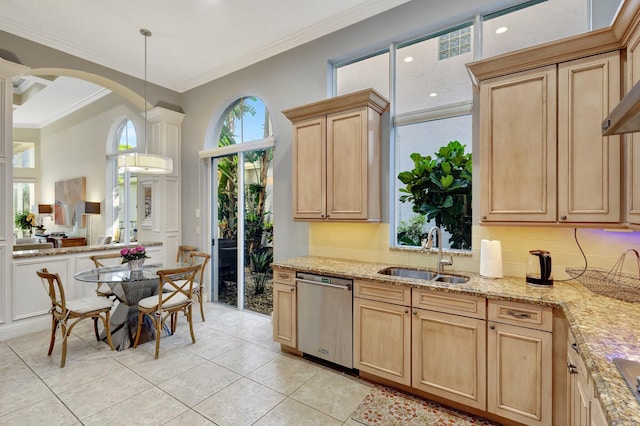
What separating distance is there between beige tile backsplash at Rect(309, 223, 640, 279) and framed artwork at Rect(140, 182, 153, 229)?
3363 mm

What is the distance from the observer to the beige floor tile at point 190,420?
80.6 inches

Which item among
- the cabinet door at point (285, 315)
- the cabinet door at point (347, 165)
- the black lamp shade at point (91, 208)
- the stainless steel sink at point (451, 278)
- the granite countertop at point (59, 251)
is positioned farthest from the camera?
the black lamp shade at point (91, 208)

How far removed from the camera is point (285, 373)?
2.70 m

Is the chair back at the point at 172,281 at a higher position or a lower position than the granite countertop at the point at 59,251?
lower

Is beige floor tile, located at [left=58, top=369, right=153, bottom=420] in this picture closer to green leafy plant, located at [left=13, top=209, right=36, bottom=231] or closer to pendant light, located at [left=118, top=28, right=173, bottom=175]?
pendant light, located at [left=118, top=28, right=173, bottom=175]

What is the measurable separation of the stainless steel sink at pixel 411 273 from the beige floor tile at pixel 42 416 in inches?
99.9

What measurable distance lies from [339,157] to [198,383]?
237 cm

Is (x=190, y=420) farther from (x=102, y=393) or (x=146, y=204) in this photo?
(x=146, y=204)

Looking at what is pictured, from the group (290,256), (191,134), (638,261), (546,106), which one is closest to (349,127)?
(546,106)

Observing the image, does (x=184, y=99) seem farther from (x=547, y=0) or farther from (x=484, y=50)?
(x=547, y=0)

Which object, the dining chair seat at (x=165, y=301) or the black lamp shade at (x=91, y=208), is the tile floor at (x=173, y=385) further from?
the black lamp shade at (x=91, y=208)

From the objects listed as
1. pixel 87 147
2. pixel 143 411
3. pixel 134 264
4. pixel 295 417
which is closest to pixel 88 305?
pixel 134 264

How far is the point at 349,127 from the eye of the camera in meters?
2.91

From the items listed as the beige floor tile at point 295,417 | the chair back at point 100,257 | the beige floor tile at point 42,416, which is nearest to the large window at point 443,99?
the beige floor tile at point 295,417
